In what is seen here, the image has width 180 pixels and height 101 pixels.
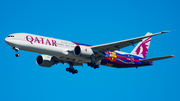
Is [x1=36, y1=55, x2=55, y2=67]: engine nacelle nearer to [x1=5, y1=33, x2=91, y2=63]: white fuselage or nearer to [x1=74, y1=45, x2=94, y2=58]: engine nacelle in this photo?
[x1=5, y1=33, x2=91, y2=63]: white fuselage

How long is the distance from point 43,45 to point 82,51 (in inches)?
208

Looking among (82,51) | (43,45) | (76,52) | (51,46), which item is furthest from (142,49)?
(43,45)

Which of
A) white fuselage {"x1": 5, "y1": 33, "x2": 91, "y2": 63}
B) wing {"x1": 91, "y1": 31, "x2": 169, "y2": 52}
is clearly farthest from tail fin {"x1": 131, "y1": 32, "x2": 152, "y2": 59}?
white fuselage {"x1": 5, "y1": 33, "x2": 91, "y2": 63}

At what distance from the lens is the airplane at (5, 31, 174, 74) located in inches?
1606

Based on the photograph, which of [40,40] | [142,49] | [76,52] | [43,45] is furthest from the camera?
[142,49]

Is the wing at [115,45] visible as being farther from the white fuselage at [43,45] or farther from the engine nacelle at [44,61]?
the engine nacelle at [44,61]

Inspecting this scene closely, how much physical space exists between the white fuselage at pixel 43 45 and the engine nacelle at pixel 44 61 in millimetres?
5140

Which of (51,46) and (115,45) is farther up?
(115,45)

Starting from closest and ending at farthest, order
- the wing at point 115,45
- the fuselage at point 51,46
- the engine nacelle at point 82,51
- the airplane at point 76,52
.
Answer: the fuselage at point 51,46
the airplane at point 76,52
the wing at point 115,45
the engine nacelle at point 82,51

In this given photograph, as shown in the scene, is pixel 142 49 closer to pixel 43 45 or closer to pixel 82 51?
pixel 82 51

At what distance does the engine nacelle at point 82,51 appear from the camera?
4244 centimetres

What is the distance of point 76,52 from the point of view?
4278 cm

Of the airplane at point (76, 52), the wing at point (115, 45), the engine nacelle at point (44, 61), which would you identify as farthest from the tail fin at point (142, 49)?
the engine nacelle at point (44, 61)

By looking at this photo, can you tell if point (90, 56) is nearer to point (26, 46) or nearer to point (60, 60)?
point (60, 60)
